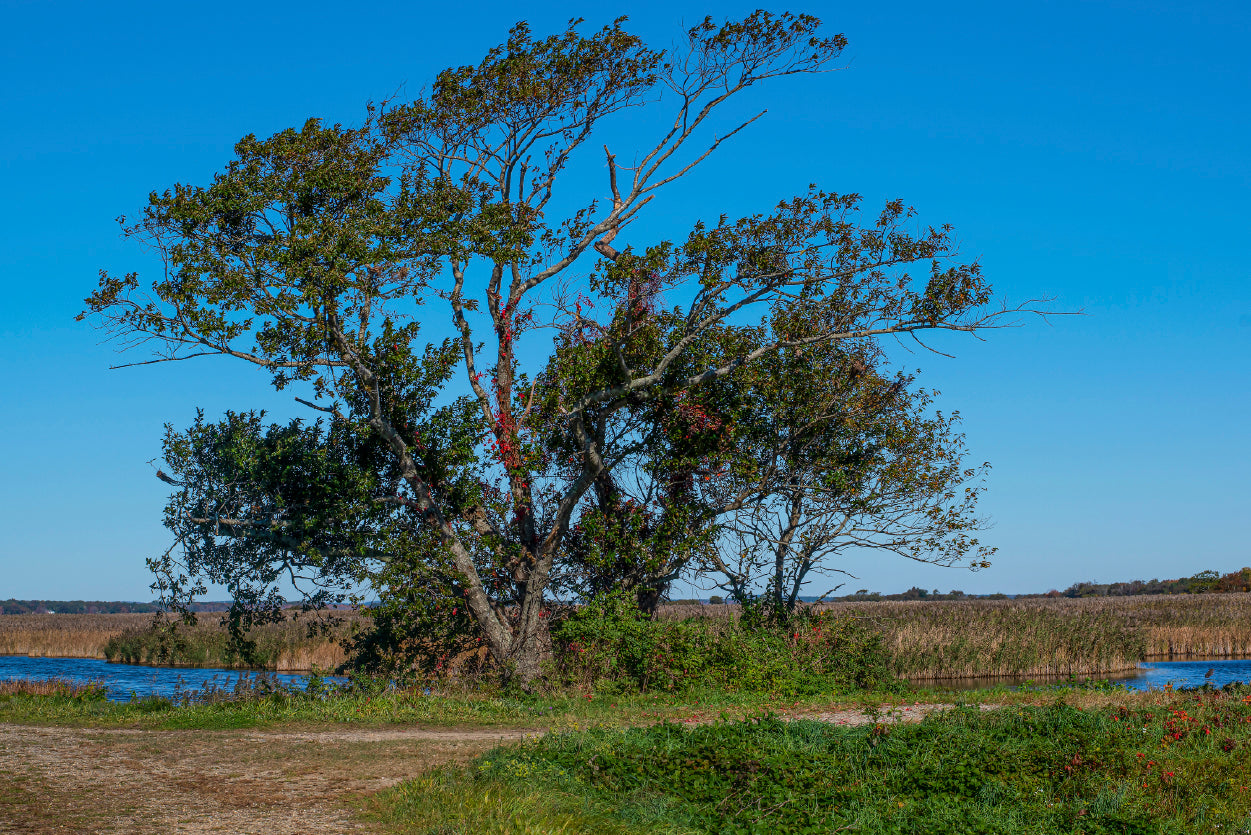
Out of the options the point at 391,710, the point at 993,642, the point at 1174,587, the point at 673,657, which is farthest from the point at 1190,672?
the point at 1174,587

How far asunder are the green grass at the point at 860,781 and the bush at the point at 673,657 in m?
5.40

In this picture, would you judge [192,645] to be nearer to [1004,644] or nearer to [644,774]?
[1004,644]

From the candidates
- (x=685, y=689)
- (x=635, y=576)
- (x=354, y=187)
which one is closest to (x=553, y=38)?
(x=354, y=187)

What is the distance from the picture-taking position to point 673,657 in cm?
1574

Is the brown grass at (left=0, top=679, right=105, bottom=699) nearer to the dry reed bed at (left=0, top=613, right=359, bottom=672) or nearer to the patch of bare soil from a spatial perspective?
the patch of bare soil

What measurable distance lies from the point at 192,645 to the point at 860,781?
28.9m

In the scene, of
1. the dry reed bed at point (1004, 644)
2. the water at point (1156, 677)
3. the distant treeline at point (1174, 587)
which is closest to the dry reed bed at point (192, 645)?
the dry reed bed at point (1004, 644)

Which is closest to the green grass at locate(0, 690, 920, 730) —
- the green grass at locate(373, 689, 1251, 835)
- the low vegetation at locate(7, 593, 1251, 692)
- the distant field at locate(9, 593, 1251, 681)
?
the low vegetation at locate(7, 593, 1251, 692)

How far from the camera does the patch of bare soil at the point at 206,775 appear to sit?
715 centimetres

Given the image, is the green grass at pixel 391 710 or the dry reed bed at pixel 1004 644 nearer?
the green grass at pixel 391 710

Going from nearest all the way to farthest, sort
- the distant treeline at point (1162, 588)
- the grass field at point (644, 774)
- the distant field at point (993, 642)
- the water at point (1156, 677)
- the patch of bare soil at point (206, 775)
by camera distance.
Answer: the patch of bare soil at point (206, 775), the grass field at point (644, 774), the water at point (1156, 677), the distant field at point (993, 642), the distant treeline at point (1162, 588)

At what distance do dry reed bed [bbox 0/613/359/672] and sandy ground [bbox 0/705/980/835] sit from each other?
40.5ft

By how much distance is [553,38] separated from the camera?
17.0 m

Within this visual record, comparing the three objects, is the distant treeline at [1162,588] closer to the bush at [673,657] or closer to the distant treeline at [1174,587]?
the distant treeline at [1174,587]
